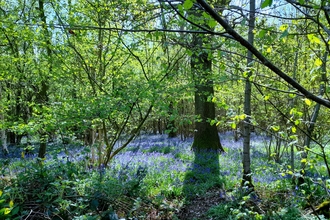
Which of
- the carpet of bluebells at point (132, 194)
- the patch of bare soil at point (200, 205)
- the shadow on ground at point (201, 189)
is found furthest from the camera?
the shadow on ground at point (201, 189)

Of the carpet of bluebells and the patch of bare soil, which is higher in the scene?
the carpet of bluebells

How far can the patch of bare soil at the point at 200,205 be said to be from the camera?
414 centimetres

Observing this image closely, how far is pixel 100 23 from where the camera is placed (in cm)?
525

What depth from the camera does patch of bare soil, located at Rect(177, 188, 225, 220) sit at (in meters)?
4.14

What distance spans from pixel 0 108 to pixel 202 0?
9323 millimetres

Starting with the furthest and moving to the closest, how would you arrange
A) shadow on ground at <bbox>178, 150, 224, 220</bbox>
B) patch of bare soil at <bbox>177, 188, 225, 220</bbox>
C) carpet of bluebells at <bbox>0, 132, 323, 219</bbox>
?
shadow on ground at <bbox>178, 150, 224, 220</bbox>, patch of bare soil at <bbox>177, 188, 225, 220</bbox>, carpet of bluebells at <bbox>0, 132, 323, 219</bbox>

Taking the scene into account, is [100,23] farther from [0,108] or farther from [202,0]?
[0,108]

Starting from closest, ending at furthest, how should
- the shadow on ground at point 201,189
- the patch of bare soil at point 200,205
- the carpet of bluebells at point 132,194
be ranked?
the carpet of bluebells at point 132,194
the patch of bare soil at point 200,205
the shadow on ground at point 201,189

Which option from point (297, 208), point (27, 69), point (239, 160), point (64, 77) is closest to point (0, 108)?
point (27, 69)

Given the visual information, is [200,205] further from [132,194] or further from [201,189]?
[132,194]

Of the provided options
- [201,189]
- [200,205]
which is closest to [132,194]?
[200,205]

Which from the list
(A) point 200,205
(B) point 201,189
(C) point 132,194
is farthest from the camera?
(B) point 201,189

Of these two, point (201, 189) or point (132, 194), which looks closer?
point (132, 194)

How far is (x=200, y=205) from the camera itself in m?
4.52
